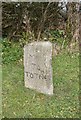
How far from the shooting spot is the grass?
468cm

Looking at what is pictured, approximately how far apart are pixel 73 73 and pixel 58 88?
1.10m

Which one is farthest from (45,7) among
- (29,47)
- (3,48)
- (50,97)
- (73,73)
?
(50,97)

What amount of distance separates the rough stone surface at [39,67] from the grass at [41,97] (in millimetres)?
146

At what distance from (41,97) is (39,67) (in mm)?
553

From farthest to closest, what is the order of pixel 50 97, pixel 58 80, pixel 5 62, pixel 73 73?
pixel 5 62, pixel 73 73, pixel 58 80, pixel 50 97

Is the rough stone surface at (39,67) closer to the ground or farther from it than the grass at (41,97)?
farther from it

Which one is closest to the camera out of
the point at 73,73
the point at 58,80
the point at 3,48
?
the point at 58,80

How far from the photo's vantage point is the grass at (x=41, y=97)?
4680 millimetres

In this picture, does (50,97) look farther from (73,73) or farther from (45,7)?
(45,7)

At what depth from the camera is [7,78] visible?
645cm

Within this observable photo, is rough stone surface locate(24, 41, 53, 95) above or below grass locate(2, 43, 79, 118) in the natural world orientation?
above

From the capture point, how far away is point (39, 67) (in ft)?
17.9

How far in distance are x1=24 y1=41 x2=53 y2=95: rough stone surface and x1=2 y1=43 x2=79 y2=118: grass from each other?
5.7 inches

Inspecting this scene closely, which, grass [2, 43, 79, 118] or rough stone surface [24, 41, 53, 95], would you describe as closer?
grass [2, 43, 79, 118]
